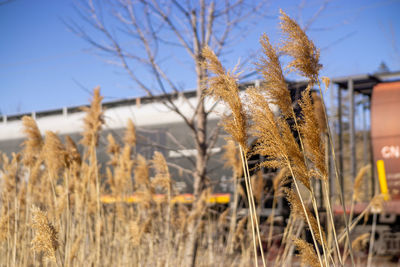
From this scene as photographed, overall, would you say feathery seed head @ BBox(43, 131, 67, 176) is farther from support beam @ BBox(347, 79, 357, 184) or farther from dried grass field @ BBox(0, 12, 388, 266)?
support beam @ BBox(347, 79, 357, 184)

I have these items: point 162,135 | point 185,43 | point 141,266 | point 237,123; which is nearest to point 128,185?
point 141,266

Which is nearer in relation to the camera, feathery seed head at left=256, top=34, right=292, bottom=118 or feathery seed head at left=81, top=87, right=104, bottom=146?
feathery seed head at left=256, top=34, right=292, bottom=118

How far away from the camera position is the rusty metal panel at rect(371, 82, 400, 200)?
299 inches

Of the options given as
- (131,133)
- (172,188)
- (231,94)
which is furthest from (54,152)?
(231,94)

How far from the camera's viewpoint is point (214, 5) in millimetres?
4316

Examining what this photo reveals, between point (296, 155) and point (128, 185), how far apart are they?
11.3 feet

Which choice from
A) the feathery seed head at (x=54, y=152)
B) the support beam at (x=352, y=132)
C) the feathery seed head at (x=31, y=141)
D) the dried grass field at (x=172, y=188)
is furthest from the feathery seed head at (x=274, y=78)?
the support beam at (x=352, y=132)

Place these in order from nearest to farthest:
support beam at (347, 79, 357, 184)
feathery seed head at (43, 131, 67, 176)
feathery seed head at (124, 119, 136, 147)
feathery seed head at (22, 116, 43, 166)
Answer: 1. feathery seed head at (43, 131, 67, 176)
2. feathery seed head at (22, 116, 43, 166)
3. feathery seed head at (124, 119, 136, 147)
4. support beam at (347, 79, 357, 184)

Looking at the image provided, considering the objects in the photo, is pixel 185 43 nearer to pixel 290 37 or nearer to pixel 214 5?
pixel 214 5

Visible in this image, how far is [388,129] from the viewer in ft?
25.6

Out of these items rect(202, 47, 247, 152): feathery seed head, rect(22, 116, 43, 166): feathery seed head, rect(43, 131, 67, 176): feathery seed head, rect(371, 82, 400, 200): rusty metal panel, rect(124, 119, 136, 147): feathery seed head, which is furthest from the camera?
rect(371, 82, 400, 200): rusty metal panel

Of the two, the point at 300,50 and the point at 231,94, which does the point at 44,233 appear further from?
the point at 300,50

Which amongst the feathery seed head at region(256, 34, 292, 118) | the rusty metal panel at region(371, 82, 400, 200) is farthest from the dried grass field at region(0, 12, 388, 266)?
the rusty metal panel at region(371, 82, 400, 200)

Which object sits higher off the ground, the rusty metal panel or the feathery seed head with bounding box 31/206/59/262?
the rusty metal panel
